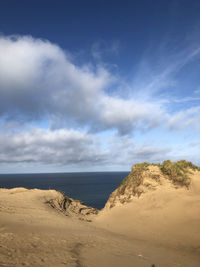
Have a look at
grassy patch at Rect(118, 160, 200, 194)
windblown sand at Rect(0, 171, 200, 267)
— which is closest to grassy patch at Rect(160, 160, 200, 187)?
grassy patch at Rect(118, 160, 200, 194)

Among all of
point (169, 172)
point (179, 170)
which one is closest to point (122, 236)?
point (169, 172)

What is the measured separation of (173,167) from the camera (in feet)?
53.1

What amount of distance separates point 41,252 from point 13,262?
48.7 inches

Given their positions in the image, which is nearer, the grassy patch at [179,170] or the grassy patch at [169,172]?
the grassy patch at [179,170]

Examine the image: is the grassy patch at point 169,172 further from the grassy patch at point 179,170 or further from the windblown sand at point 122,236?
the windblown sand at point 122,236

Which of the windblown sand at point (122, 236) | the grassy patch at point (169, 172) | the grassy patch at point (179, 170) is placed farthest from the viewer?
the grassy patch at point (169, 172)

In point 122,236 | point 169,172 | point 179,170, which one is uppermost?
point 179,170

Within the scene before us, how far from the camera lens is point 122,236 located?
37.7 ft

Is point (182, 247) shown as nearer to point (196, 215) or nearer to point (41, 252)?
point (196, 215)

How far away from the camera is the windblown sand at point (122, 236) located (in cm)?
641

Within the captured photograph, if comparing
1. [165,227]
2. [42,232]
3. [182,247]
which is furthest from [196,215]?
[42,232]

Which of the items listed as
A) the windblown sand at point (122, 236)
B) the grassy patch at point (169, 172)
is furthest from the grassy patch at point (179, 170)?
the windblown sand at point (122, 236)

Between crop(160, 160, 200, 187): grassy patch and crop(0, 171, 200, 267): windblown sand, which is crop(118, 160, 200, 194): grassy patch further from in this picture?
crop(0, 171, 200, 267): windblown sand

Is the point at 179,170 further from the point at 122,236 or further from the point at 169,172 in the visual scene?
the point at 122,236
